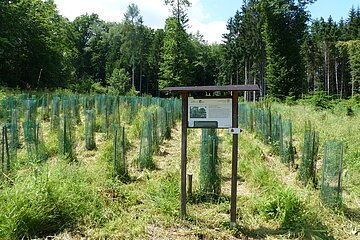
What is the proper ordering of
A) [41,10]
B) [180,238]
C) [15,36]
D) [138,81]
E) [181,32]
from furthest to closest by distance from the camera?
[138,81]
[181,32]
[41,10]
[15,36]
[180,238]

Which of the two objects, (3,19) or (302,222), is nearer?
(302,222)

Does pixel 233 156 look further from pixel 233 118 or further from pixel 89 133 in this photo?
pixel 89 133

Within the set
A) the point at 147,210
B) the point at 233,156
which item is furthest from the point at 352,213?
the point at 147,210

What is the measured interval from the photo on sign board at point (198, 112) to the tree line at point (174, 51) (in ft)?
42.1

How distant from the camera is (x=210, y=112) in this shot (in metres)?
3.14

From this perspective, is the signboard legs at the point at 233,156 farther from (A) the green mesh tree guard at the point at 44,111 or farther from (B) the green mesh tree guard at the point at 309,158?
(A) the green mesh tree guard at the point at 44,111

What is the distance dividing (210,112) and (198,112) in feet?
0.43

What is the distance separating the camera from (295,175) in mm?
4574

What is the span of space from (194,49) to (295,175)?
3908 centimetres

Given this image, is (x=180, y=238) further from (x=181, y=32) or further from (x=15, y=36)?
(x=181, y=32)

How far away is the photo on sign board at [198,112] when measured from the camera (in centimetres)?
315

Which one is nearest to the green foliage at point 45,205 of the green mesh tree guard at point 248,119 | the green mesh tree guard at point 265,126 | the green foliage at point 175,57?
the green mesh tree guard at point 265,126

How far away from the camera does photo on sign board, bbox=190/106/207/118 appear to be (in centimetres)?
Answer: 315

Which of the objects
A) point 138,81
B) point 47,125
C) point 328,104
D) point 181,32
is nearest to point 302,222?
point 47,125
